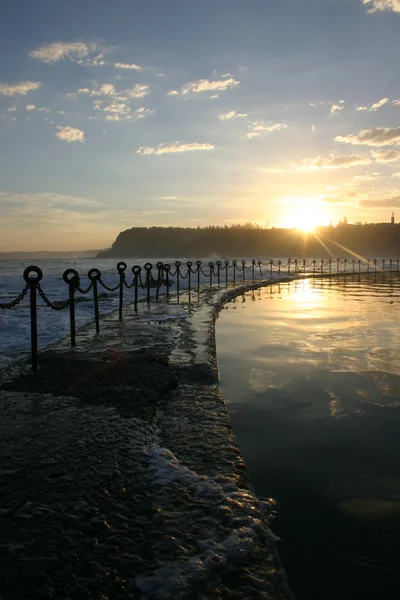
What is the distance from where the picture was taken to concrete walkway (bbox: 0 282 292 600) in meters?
1.91

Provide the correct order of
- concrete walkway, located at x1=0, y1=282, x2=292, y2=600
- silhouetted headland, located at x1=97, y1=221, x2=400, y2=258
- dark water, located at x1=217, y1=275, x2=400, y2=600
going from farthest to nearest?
silhouetted headland, located at x1=97, y1=221, x2=400, y2=258, dark water, located at x1=217, y1=275, x2=400, y2=600, concrete walkway, located at x1=0, y1=282, x2=292, y2=600

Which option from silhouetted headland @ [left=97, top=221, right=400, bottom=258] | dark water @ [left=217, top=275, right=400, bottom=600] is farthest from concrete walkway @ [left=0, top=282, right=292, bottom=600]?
silhouetted headland @ [left=97, top=221, right=400, bottom=258]

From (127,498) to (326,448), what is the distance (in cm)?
183

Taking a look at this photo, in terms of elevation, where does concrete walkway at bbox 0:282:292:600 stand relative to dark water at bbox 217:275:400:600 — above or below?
above

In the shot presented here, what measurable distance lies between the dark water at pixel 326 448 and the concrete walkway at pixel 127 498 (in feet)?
0.77

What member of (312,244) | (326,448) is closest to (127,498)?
(326,448)

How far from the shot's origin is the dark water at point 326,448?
219 centimetres

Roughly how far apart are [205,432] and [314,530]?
1282 millimetres

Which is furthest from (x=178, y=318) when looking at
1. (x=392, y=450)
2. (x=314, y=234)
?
(x=314, y=234)

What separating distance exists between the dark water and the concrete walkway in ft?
0.77

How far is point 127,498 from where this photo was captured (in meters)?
2.50

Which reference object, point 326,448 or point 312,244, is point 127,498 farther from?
point 312,244

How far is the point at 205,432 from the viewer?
3555 mm

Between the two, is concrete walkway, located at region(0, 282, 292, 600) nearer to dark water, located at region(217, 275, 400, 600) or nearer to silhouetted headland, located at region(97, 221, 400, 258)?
dark water, located at region(217, 275, 400, 600)
